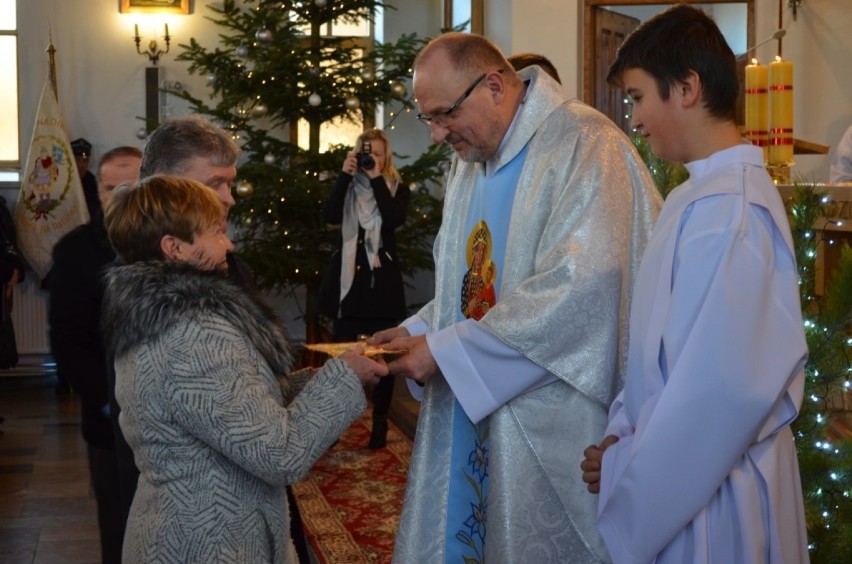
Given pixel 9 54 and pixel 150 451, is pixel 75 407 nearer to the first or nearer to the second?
pixel 9 54

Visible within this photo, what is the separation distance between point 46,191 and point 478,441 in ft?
22.3

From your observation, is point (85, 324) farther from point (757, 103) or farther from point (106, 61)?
point (106, 61)

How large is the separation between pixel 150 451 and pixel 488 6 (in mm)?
6022

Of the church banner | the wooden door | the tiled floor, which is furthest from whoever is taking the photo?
the church banner

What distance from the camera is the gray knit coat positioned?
2.02 m

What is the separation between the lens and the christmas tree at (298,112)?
7.84m

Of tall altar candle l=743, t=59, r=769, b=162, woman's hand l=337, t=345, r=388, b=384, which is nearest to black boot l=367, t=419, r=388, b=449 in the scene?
tall altar candle l=743, t=59, r=769, b=162

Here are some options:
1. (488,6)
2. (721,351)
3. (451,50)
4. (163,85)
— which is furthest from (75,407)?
(721,351)

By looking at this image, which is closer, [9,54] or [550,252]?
[550,252]

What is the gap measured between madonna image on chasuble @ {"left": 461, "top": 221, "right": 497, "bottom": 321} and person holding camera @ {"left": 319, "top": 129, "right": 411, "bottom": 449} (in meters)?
3.33

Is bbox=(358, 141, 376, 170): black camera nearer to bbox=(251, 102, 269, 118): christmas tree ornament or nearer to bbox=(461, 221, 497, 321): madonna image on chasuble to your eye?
bbox=(251, 102, 269, 118): christmas tree ornament

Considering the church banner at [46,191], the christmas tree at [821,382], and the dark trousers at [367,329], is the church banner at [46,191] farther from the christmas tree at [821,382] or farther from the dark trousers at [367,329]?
the christmas tree at [821,382]

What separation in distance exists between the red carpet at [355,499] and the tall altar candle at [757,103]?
213 centimetres

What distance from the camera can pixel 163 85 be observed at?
9195 millimetres
